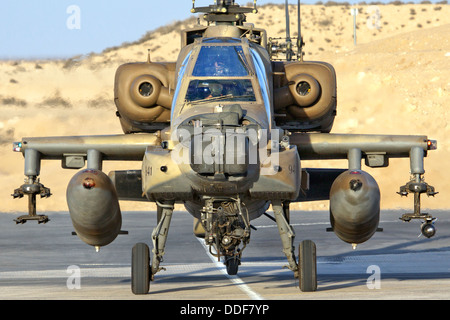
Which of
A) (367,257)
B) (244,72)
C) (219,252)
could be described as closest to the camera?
(219,252)

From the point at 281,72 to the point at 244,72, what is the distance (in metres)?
1.98

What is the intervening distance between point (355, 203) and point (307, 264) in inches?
46.2

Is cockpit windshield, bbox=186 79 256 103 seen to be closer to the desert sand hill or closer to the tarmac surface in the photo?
the tarmac surface

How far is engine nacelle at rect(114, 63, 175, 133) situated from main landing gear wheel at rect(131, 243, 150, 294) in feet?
10.4

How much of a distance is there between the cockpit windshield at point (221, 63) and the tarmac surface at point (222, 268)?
3.32 metres

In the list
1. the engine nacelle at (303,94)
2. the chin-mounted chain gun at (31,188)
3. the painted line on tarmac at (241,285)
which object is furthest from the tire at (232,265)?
the chin-mounted chain gun at (31,188)

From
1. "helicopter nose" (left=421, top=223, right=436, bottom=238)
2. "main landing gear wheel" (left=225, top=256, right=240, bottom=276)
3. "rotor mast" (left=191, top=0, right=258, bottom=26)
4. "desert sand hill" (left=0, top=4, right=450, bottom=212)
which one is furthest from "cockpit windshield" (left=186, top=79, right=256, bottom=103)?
"desert sand hill" (left=0, top=4, right=450, bottom=212)

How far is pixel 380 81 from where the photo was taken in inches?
2328

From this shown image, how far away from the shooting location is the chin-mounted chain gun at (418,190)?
15.5m

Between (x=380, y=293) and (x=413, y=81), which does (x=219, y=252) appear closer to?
(x=380, y=293)

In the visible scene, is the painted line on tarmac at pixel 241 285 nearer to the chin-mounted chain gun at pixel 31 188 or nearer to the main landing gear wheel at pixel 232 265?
the main landing gear wheel at pixel 232 265

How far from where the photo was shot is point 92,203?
46.4ft

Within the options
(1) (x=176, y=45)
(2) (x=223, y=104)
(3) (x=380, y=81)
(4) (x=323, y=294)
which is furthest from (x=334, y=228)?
(1) (x=176, y=45)
